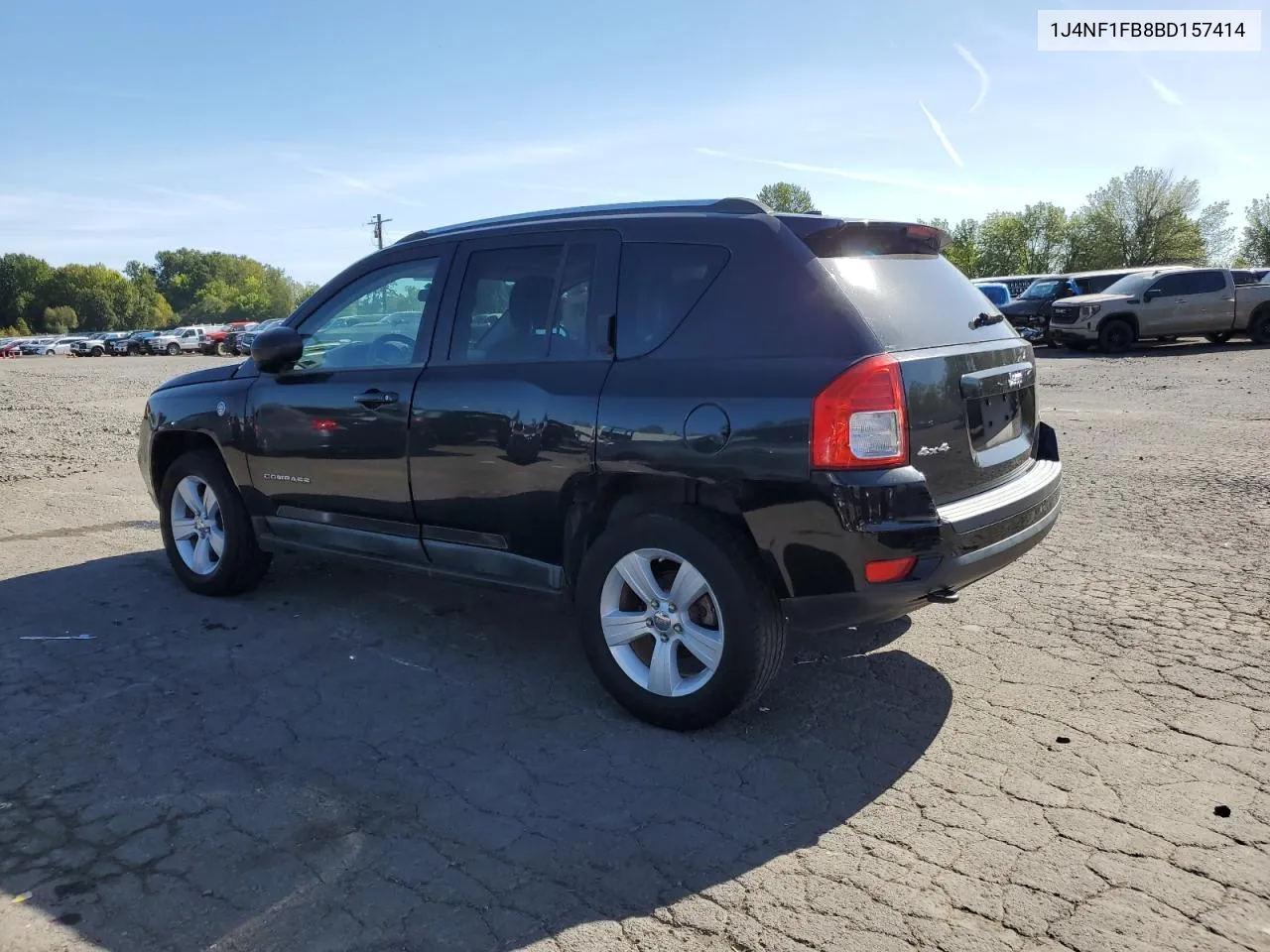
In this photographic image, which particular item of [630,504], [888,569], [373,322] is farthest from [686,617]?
[373,322]

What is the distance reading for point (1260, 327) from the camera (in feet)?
74.9

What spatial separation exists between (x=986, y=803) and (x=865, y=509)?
101 centimetres

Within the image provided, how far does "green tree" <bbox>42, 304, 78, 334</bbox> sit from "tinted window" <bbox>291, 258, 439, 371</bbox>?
14318cm

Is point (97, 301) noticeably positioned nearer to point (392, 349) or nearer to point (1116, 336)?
point (1116, 336)

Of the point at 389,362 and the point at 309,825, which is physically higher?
the point at 389,362

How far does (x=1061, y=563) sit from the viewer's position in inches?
229

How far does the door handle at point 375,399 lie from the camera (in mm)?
4609


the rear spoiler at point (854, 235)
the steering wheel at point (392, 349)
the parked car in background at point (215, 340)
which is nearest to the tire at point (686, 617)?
the rear spoiler at point (854, 235)

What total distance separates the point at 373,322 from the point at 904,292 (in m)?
2.52

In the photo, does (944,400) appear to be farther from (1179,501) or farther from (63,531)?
(63,531)

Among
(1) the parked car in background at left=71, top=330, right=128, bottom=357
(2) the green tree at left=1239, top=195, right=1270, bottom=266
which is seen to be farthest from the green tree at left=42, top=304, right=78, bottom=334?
(2) the green tree at left=1239, top=195, right=1270, bottom=266

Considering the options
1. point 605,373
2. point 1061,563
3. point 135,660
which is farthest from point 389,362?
point 1061,563

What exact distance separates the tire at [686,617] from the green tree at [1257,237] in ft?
251

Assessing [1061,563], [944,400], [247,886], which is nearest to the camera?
[247,886]
